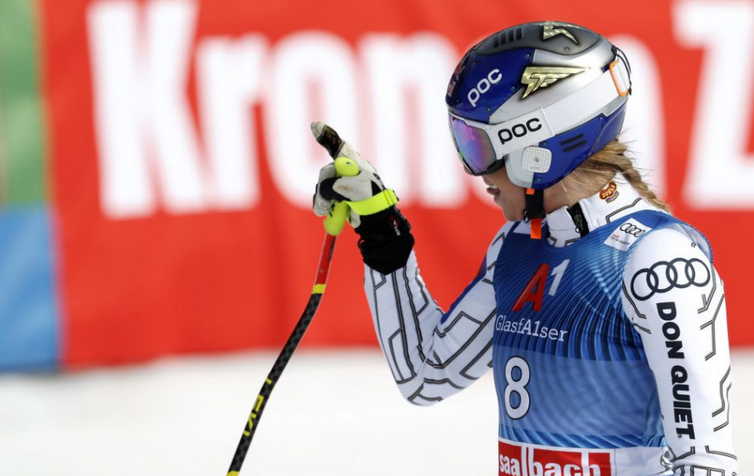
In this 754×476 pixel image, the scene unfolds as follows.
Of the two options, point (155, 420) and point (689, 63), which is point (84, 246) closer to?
point (155, 420)

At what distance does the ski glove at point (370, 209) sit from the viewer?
2.19m

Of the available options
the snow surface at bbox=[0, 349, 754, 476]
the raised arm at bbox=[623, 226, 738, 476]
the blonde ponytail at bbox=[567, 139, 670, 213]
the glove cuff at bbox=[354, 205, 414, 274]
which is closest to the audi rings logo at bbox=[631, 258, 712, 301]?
the raised arm at bbox=[623, 226, 738, 476]

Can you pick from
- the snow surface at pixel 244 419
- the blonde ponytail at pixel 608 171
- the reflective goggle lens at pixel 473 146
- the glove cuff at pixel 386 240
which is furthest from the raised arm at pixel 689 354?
the snow surface at pixel 244 419

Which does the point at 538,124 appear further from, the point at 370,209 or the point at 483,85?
the point at 370,209

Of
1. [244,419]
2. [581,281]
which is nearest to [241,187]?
[244,419]

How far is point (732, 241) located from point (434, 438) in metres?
2.07

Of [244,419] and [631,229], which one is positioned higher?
[631,229]

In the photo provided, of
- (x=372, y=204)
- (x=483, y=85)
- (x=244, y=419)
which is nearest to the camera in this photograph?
(x=483, y=85)

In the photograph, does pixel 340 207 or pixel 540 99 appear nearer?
pixel 540 99

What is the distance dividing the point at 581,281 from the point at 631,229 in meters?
0.13

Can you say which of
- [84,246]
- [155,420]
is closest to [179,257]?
[84,246]

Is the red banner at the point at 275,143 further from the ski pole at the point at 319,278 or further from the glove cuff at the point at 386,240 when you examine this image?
the glove cuff at the point at 386,240

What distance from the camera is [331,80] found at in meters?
5.23

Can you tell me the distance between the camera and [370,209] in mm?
2195
